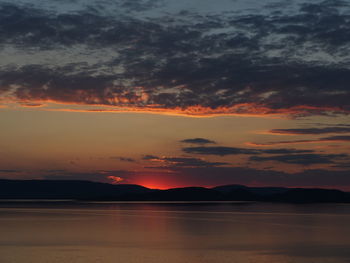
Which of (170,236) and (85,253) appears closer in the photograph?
(85,253)

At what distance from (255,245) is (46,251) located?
21109 millimetres

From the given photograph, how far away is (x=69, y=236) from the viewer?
6494cm

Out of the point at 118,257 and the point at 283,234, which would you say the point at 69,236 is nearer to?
the point at 118,257

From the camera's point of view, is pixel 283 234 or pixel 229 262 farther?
pixel 283 234

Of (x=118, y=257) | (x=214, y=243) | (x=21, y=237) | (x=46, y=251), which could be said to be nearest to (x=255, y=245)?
(x=214, y=243)

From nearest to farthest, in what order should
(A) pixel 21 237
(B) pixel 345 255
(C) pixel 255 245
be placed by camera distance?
1. (B) pixel 345 255
2. (C) pixel 255 245
3. (A) pixel 21 237

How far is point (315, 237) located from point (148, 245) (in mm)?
21517

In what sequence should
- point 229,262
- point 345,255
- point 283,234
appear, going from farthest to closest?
point 283,234 → point 345,255 → point 229,262

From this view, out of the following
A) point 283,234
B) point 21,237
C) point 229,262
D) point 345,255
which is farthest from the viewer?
point 283,234

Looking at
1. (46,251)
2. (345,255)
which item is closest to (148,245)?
(46,251)

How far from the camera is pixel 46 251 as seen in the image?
50.1 metres

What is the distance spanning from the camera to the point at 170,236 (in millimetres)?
65812

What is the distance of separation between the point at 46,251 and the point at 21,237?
14.5 m

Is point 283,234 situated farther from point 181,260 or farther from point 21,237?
point 21,237
